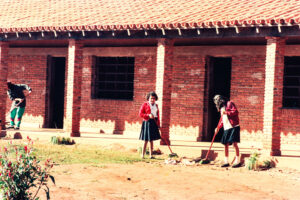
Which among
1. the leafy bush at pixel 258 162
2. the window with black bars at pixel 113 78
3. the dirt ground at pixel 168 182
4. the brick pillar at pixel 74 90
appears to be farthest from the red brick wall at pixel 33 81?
the leafy bush at pixel 258 162

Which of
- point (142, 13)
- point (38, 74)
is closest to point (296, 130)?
point (142, 13)

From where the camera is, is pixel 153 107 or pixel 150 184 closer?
pixel 150 184

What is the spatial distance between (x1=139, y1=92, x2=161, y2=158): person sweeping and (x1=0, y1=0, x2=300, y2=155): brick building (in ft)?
4.61

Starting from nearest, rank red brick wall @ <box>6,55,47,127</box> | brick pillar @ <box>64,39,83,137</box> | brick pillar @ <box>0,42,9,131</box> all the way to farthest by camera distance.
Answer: brick pillar @ <box>64,39,83,137</box>, brick pillar @ <box>0,42,9,131</box>, red brick wall @ <box>6,55,47,127</box>

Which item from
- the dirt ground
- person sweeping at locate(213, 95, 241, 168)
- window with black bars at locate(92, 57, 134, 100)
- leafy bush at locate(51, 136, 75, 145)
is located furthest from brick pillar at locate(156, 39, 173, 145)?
window with black bars at locate(92, 57, 134, 100)

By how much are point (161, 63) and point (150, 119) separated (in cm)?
226

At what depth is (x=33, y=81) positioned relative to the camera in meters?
19.6

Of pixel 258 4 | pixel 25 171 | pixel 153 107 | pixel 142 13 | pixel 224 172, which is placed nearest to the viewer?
pixel 25 171

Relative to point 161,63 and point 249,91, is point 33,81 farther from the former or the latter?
point 249,91

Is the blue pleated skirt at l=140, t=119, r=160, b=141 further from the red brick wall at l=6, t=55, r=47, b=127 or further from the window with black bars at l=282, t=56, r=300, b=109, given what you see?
the red brick wall at l=6, t=55, r=47, b=127

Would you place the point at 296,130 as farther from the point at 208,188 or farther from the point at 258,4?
the point at 208,188

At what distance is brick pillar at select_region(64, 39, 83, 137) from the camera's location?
15.9 meters

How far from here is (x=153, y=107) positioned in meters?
12.9

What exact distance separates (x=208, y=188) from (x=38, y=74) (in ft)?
37.4
